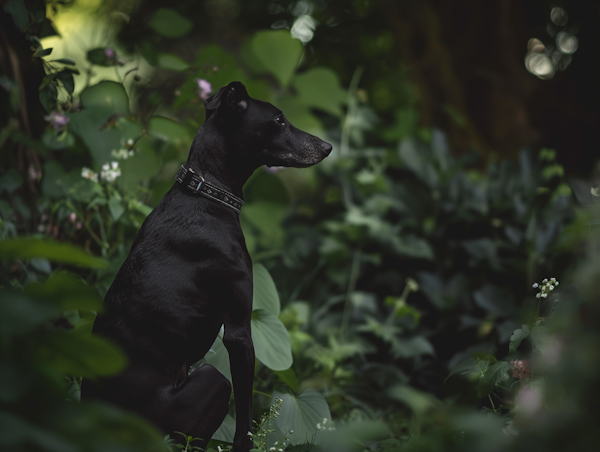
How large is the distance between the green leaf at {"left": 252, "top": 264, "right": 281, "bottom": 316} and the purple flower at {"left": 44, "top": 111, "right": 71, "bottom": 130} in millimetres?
1159

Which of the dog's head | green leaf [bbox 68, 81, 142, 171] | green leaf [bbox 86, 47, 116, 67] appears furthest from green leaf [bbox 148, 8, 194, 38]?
the dog's head

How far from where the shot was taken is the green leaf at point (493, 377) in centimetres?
130

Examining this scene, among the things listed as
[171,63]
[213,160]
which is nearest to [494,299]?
[213,160]

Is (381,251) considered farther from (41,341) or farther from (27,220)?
(41,341)

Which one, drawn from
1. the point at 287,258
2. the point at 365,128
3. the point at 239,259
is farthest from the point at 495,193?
the point at 239,259

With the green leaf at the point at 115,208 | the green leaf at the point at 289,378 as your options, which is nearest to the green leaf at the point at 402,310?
the green leaf at the point at 289,378

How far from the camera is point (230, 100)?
138cm

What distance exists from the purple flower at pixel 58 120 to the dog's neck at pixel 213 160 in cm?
105

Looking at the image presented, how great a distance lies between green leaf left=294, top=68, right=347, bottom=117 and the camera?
2965 millimetres

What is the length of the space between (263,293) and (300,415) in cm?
45

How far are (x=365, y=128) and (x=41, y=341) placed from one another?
3207 mm

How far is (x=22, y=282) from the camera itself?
2131mm

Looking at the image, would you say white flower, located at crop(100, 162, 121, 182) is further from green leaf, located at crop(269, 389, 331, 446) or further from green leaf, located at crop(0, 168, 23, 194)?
green leaf, located at crop(269, 389, 331, 446)

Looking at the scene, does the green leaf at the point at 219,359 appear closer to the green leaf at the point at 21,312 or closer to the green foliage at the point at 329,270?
the green foliage at the point at 329,270
